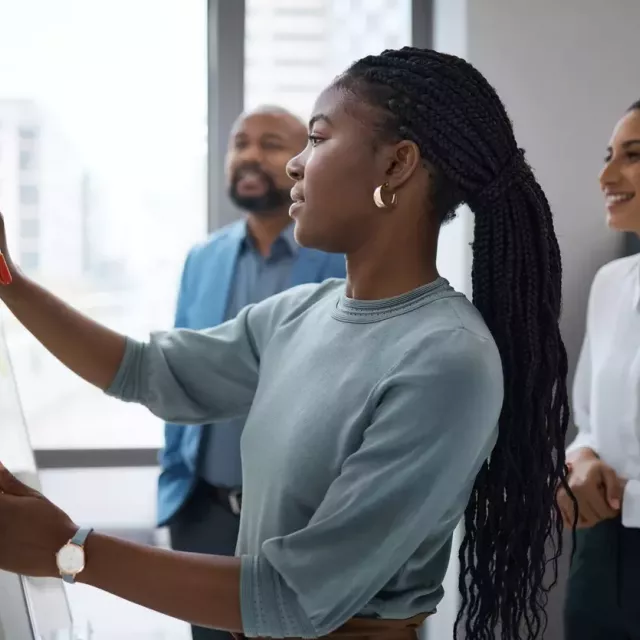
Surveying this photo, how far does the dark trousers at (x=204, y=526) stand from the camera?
1723 millimetres

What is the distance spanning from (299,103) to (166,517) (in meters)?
1.30

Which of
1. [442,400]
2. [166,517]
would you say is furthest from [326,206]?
[166,517]

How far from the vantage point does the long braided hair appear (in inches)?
32.4

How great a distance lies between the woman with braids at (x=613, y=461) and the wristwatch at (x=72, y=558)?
96cm

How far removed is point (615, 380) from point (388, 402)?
2.87 feet

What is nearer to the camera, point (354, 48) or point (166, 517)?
point (166, 517)

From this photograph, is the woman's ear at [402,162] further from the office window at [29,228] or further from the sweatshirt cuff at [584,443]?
the office window at [29,228]

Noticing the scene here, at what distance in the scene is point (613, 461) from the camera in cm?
147

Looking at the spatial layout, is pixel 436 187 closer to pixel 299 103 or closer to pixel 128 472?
pixel 299 103

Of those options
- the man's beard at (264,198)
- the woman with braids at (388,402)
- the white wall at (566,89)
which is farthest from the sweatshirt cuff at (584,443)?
the man's beard at (264,198)

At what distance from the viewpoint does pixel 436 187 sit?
0.85 meters

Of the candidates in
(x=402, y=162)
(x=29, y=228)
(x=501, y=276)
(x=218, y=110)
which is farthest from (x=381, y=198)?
(x=29, y=228)

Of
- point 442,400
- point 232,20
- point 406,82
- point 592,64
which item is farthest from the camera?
point 232,20

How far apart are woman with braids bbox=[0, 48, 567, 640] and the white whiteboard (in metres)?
0.14
